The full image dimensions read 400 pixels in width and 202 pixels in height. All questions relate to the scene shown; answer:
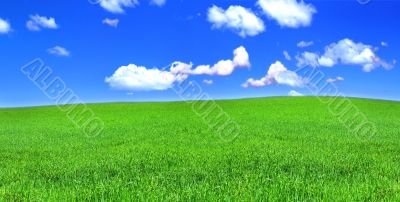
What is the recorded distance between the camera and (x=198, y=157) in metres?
15.1

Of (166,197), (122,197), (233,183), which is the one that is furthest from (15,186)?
(233,183)

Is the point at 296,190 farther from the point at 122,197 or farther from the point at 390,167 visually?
the point at 390,167

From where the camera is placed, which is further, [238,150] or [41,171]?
[238,150]

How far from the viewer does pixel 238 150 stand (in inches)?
675

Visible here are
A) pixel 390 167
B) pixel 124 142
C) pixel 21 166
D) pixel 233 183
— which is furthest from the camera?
pixel 124 142

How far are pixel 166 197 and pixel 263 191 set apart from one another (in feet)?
6.60

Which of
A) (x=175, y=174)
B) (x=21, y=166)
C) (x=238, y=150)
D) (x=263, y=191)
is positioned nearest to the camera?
(x=263, y=191)

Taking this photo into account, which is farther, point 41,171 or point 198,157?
point 198,157

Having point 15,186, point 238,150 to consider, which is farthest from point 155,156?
point 15,186

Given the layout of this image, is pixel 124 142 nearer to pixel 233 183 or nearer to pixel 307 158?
pixel 307 158

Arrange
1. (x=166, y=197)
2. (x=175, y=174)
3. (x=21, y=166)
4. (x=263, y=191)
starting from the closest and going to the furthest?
(x=166, y=197) → (x=263, y=191) → (x=175, y=174) → (x=21, y=166)

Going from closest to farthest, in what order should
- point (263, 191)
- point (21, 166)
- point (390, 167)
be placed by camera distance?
1. point (263, 191)
2. point (390, 167)
3. point (21, 166)

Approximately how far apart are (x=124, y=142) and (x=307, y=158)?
10.2 metres

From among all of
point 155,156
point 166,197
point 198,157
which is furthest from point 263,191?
point 155,156
